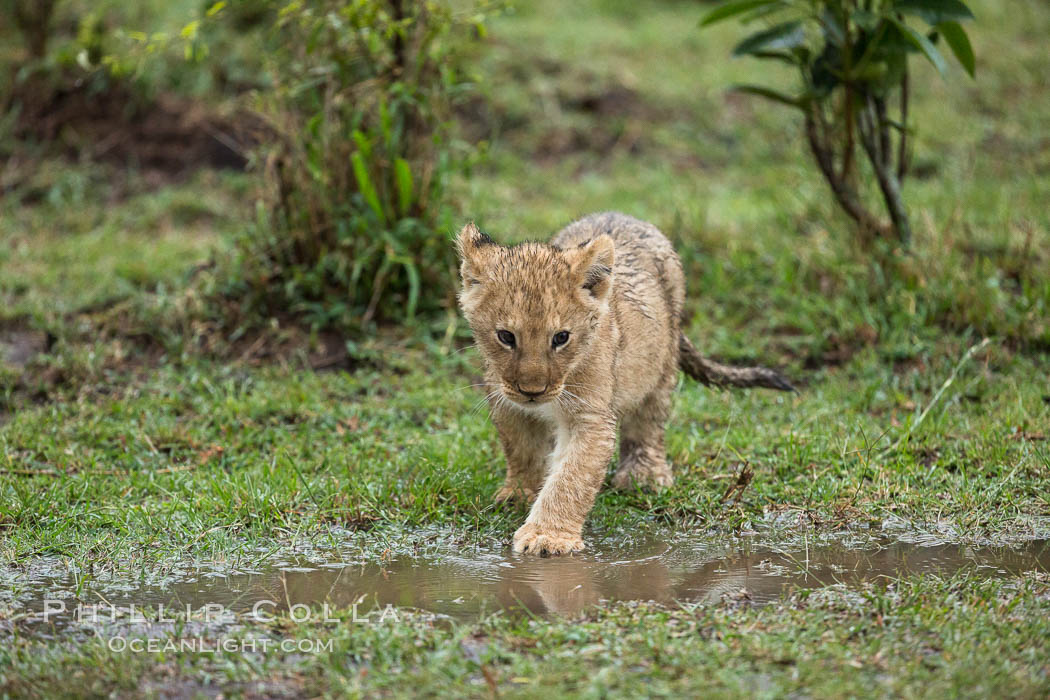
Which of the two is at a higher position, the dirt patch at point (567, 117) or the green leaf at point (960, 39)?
the green leaf at point (960, 39)

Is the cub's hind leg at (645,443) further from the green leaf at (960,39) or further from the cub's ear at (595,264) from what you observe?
the green leaf at (960,39)

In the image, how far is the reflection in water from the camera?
4457 mm

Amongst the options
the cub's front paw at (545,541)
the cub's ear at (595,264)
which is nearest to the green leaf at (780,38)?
the cub's ear at (595,264)

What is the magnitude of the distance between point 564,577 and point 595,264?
1.44 metres

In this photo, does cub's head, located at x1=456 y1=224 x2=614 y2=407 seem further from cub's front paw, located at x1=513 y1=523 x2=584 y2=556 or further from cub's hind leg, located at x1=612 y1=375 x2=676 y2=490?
cub's hind leg, located at x1=612 y1=375 x2=676 y2=490

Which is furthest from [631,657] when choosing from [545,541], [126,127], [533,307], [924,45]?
[126,127]

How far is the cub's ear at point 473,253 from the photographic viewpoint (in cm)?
534

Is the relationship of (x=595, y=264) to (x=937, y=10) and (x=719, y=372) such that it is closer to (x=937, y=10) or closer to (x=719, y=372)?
(x=719, y=372)

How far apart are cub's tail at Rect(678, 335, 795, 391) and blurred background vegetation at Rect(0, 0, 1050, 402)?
1292 mm

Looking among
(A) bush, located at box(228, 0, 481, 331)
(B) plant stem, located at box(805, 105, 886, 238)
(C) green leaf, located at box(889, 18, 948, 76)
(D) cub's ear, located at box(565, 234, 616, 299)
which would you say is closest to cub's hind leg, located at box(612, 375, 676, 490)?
(D) cub's ear, located at box(565, 234, 616, 299)

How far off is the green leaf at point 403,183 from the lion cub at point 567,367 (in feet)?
6.54

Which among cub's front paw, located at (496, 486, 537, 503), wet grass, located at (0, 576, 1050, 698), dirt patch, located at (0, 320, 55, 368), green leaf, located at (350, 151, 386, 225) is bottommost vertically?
cub's front paw, located at (496, 486, 537, 503)

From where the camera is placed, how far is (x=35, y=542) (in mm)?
5082

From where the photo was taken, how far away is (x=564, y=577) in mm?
4766
